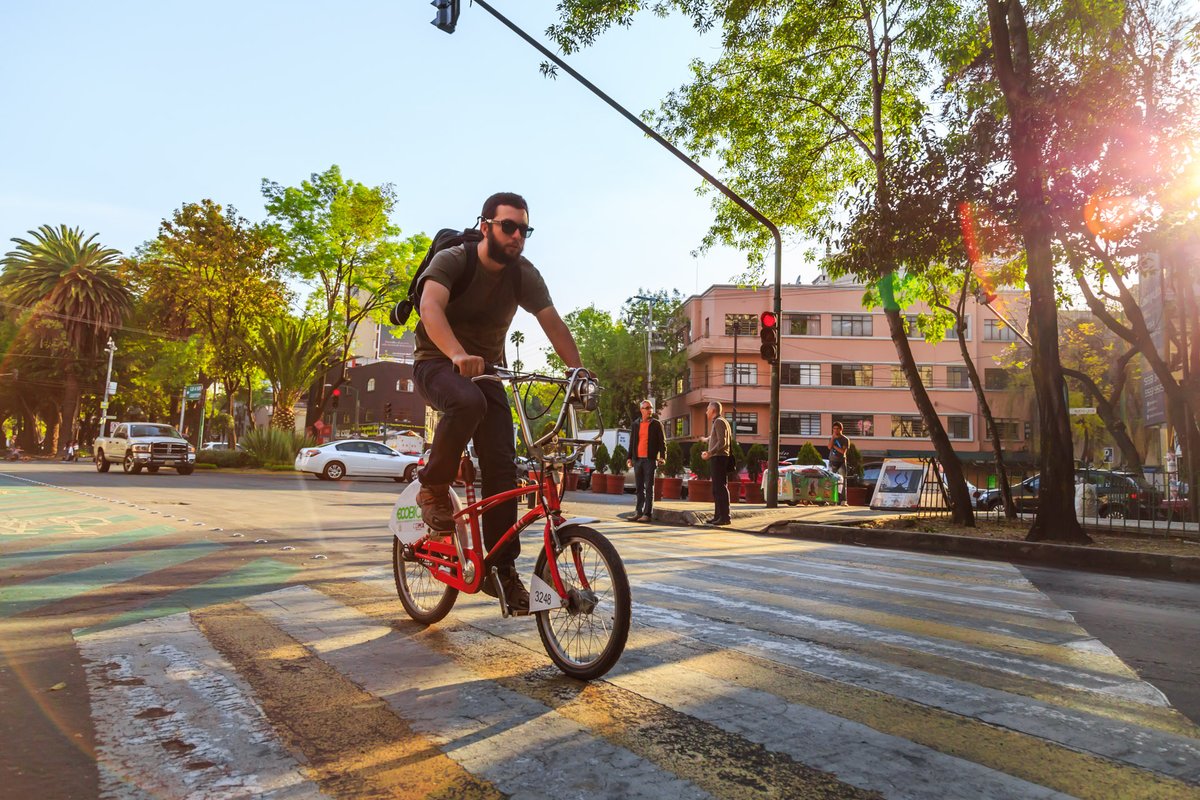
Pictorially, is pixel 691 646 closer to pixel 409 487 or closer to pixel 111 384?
pixel 409 487

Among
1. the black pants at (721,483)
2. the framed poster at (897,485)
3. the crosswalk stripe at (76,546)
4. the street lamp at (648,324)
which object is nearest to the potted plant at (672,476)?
the framed poster at (897,485)

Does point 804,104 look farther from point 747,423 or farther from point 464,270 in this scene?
point 747,423

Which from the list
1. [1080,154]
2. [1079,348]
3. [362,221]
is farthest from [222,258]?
[1079,348]

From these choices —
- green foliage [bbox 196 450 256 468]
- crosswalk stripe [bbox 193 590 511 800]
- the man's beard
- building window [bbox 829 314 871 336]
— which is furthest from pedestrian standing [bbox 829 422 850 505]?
building window [bbox 829 314 871 336]

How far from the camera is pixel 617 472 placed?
26922 millimetres

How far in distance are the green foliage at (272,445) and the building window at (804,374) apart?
32.5 metres

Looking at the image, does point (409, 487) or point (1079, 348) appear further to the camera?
point (1079, 348)

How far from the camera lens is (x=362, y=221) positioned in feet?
108

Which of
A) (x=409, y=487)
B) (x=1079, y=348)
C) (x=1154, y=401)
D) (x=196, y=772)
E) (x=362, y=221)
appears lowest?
(x=196, y=772)

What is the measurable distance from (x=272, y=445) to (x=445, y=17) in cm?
2513

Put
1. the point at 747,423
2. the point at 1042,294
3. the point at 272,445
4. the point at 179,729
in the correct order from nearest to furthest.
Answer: the point at 179,729 → the point at 1042,294 → the point at 272,445 → the point at 747,423

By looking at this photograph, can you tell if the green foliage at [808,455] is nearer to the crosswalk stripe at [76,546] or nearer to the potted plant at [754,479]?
the potted plant at [754,479]

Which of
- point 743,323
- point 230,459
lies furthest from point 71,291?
point 743,323

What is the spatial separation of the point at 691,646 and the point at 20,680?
2.69m
